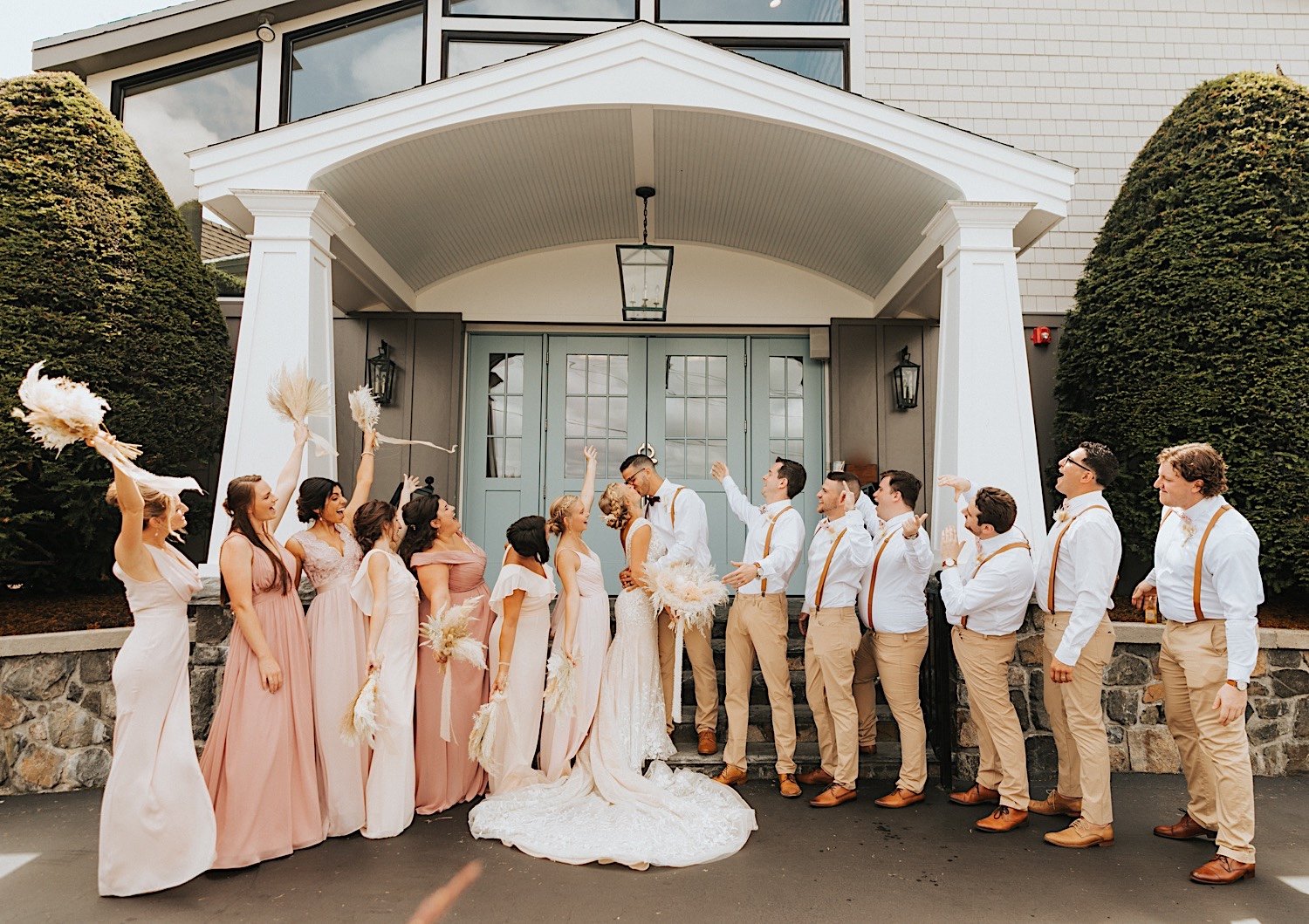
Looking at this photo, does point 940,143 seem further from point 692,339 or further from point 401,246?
point 401,246

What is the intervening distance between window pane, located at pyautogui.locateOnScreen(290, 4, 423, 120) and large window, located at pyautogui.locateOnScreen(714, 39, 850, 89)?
306 cm

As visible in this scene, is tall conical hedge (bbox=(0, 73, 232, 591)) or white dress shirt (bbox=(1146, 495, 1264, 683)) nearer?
white dress shirt (bbox=(1146, 495, 1264, 683))

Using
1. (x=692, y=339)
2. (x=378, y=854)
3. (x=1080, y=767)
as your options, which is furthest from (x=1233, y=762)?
(x=692, y=339)

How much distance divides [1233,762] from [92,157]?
298 inches

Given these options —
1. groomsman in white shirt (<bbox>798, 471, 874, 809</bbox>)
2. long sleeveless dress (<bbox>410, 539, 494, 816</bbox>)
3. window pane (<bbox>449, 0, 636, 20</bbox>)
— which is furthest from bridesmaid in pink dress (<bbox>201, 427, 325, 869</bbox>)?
window pane (<bbox>449, 0, 636, 20</bbox>)

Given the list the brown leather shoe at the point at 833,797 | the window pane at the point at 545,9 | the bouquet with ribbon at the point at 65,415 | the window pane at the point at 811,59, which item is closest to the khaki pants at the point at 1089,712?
the brown leather shoe at the point at 833,797

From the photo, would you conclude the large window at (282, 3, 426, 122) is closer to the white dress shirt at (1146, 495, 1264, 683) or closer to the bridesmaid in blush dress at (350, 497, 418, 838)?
the bridesmaid in blush dress at (350, 497, 418, 838)

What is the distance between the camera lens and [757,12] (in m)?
8.42

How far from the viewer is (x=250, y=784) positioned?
3.81 metres

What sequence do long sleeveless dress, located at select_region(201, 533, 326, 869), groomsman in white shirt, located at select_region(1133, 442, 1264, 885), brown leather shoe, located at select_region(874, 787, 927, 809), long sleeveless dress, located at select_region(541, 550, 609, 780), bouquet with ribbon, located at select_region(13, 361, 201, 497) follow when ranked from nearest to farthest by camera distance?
bouquet with ribbon, located at select_region(13, 361, 201, 497), groomsman in white shirt, located at select_region(1133, 442, 1264, 885), long sleeveless dress, located at select_region(201, 533, 326, 869), brown leather shoe, located at select_region(874, 787, 927, 809), long sleeveless dress, located at select_region(541, 550, 609, 780)

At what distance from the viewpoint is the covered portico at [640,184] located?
17.5ft

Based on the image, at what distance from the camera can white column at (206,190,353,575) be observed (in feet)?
16.8

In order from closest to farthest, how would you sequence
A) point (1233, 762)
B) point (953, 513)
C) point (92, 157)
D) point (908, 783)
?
point (1233, 762) → point (908, 783) → point (953, 513) → point (92, 157)

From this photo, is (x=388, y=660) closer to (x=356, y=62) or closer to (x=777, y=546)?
(x=777, y=546)
